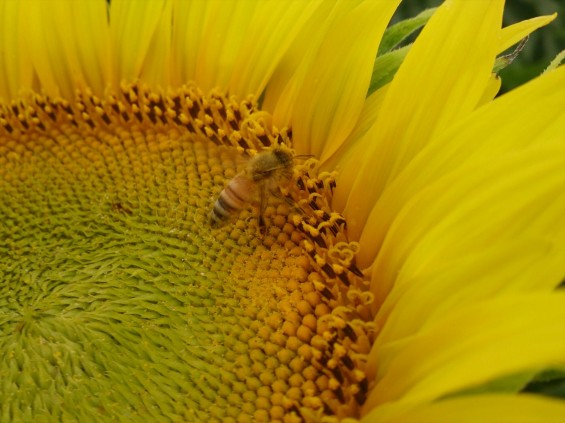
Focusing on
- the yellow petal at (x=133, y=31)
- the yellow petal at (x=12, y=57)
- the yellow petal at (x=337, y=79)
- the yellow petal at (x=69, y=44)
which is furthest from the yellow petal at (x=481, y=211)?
the yellow petal at (x=12, y=57)

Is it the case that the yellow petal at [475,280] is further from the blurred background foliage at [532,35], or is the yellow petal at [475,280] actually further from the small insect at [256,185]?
the blurred background foliage at [532,35]

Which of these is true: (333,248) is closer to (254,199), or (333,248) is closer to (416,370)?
(254,199)

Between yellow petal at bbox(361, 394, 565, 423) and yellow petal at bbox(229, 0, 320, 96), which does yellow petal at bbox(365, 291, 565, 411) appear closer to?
yellow petal at bbox(361, 394, 565, 423)

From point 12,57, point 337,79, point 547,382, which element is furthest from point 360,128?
point 12,57

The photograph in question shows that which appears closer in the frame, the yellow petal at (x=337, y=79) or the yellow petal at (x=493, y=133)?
the yellow petal at (x=493, y=133)

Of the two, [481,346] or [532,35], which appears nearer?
[481,346]

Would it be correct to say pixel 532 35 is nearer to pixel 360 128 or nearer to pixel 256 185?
pixel 360 128
